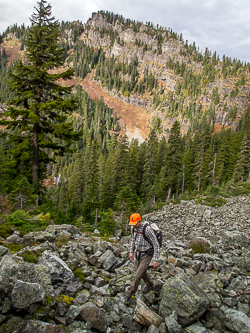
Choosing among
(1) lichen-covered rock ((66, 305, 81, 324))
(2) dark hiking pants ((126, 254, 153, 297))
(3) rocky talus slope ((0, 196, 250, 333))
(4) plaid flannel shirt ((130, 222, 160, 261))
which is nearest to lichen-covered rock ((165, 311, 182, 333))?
(3) rocky talus slope ((0, 196, 250, 333))

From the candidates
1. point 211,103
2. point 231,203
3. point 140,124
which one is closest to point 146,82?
point 140,124

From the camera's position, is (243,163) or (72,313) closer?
(72,313)

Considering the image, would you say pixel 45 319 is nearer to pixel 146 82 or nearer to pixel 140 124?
pixel 140 124

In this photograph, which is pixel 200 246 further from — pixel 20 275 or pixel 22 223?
pixel 22 223

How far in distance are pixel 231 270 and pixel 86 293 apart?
5108mm

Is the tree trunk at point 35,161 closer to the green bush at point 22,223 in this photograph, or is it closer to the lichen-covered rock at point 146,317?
the green bush at point 22,223

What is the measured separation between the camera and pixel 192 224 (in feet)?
65.5

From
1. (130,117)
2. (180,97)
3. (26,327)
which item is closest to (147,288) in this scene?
(26,327)

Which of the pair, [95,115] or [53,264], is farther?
[95,115]

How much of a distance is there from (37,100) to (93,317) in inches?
472

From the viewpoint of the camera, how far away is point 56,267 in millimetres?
4777

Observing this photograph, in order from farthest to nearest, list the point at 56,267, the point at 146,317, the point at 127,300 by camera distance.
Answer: the point at 56,267, the point at 127,300, the point at 146,317

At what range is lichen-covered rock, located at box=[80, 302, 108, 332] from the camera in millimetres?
3801

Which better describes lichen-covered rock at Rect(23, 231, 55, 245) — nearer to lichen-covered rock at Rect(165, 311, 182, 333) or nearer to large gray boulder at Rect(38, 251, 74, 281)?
large gray boulder at Rect(38, 251, 74, 281)
